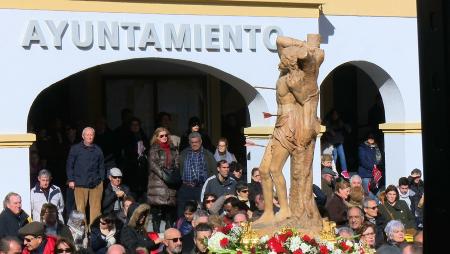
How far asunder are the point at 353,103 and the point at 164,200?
6.26m

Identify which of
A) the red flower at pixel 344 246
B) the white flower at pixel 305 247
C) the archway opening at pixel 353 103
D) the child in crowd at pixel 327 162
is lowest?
the red flower at pixel 344 246

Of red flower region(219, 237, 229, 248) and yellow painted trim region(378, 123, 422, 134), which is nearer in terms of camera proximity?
red flower region(219, 237, 229, 248)

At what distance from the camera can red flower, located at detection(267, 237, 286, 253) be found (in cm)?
748

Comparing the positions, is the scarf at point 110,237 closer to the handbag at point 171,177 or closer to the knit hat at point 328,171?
the handbag at point 171,177

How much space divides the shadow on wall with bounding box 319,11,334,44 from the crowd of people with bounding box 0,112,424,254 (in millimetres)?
1714

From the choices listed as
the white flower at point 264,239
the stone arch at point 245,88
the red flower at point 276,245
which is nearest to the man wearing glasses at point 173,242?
the white flower at point 264,239

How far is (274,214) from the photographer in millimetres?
8719

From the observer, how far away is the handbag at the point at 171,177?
1355 cm

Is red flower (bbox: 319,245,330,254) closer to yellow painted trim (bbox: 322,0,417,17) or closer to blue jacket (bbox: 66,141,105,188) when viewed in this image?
blue jacket (bbox: 66,141,105,188)

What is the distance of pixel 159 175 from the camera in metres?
13.6

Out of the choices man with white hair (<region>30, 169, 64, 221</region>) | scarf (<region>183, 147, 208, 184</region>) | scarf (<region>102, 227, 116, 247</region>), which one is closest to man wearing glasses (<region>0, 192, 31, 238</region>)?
scarf (<region>102, 227, 116, 247</region>)

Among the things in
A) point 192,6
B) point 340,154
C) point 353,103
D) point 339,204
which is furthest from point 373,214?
point 353,103

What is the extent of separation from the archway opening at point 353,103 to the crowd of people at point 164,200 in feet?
4.94

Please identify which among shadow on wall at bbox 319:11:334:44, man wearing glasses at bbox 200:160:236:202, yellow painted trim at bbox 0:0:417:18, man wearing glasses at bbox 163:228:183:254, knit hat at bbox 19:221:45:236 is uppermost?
yellow painted trim at bbox 0:0:417:18
